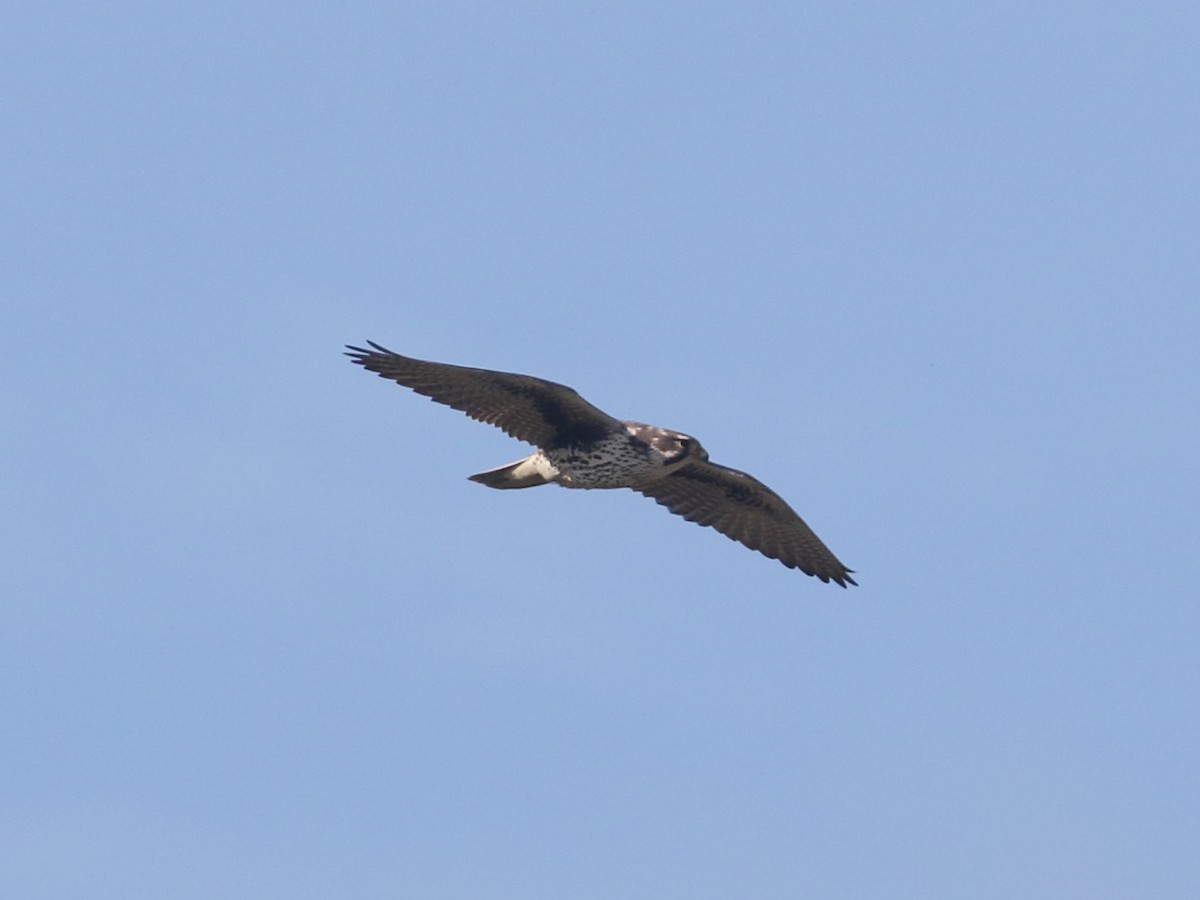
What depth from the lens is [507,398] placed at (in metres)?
16.8

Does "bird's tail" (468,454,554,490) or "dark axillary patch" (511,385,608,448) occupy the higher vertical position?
"dark axillary patch" (511,385,608,448)

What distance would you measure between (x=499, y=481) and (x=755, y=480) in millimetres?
2519

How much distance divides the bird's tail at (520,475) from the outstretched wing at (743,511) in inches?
58.2

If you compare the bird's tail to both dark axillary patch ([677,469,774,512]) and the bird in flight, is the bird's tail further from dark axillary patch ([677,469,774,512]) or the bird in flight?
Answer: dark axillary patch ([677,469,774,512])

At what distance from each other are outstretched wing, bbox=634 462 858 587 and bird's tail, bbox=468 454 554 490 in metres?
1.48

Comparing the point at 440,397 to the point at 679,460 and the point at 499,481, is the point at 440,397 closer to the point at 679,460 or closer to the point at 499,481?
the point at 499,481

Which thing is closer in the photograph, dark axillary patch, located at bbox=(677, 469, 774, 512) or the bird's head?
the bird's head

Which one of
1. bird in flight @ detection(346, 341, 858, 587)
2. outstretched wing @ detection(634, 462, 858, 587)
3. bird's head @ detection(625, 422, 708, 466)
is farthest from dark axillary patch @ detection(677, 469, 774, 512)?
bird's head @ detection(625, 422, 708, 466)

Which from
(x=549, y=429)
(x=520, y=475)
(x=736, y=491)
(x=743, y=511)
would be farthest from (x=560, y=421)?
(x=743, y=511)

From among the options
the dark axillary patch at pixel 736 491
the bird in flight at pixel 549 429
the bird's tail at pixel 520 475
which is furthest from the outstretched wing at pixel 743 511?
Result: the bird's tail at pixel 520 475

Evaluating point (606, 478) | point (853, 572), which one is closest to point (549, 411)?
point (606, 478)

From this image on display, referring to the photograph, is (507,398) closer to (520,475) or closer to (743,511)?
(520,475)

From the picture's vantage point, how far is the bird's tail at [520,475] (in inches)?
672

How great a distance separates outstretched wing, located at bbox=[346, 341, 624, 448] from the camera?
54.4 feet
